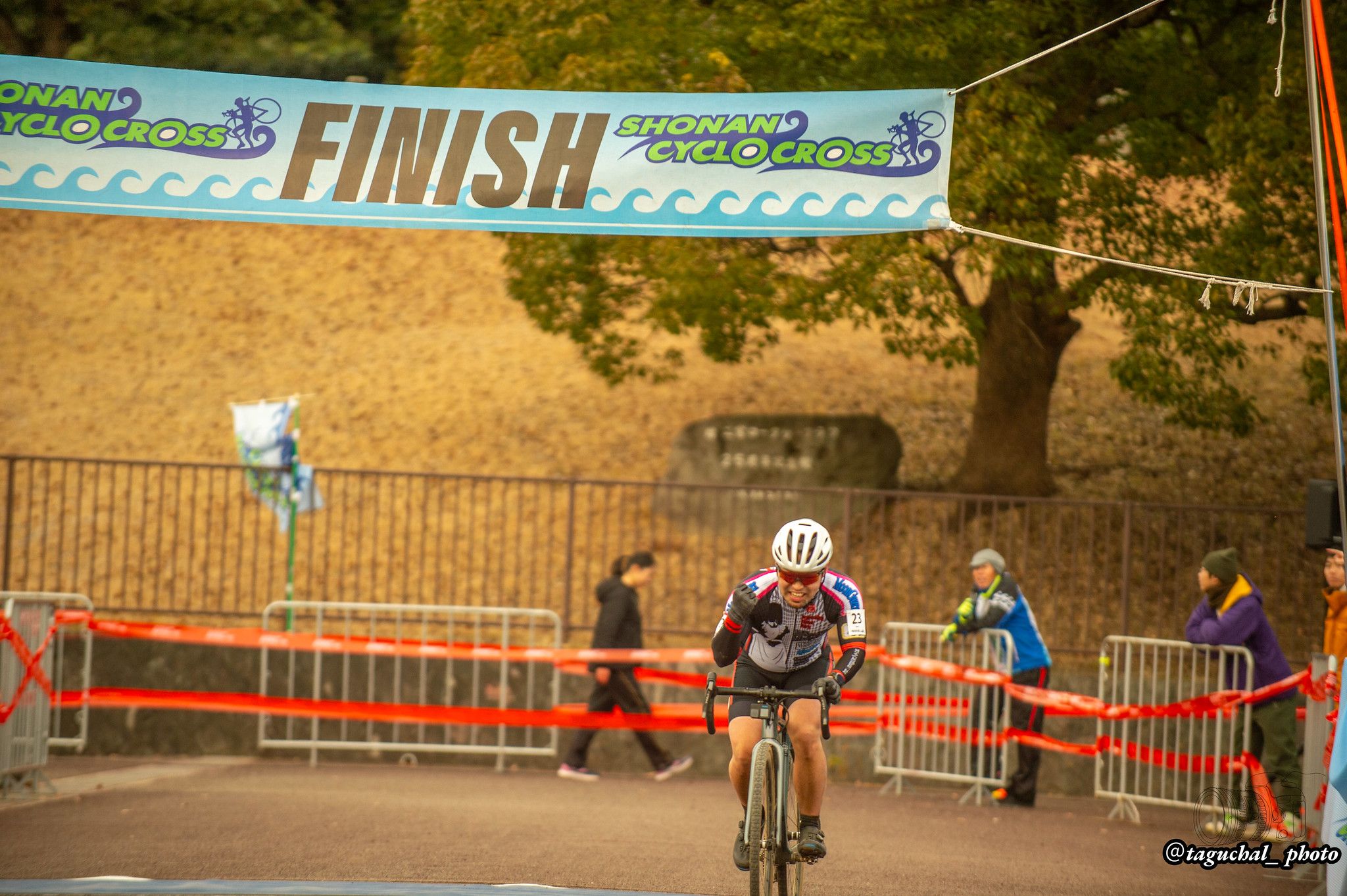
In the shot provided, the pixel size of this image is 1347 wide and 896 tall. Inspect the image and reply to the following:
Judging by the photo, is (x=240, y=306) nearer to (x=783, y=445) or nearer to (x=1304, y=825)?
(x=783, y=445)

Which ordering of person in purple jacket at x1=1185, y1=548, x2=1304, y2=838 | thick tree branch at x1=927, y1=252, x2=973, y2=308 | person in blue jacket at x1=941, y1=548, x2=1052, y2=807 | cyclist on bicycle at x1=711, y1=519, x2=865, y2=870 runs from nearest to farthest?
cyclist on bicycle at x1=711, y1=519, x2=865, y2=870, person in purple jacket at x1=1185, y1=548, x2=1304, y2=838, person in blue jacket at x1=941, y1=548, x2=1052, y2=807, thick tree branch at x1=927, y1=252, x2=973, y2=308

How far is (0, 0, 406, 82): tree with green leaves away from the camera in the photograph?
26.9 meters

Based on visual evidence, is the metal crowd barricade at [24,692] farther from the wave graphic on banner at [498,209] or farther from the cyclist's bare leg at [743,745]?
the cyclist's bare leg at [743,745]

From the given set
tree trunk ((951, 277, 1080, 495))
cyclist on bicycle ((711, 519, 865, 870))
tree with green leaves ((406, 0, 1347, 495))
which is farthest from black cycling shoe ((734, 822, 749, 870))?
tree trunk ((951, 277, 1080, 495))

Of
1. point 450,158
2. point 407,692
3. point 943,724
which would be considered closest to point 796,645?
point 450,158

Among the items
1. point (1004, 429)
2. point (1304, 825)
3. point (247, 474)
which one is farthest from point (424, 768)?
point (1004, 429)

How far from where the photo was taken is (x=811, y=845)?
652 centimetres

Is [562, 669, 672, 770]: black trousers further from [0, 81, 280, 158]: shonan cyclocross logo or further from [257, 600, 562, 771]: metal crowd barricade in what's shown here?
[0, 81, 280, 158]: shonan cyclocross logo

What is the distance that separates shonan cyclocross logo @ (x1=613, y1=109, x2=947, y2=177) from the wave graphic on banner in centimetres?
18

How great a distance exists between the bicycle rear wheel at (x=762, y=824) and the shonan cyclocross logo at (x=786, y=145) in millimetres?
3446

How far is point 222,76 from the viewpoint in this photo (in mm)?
7828

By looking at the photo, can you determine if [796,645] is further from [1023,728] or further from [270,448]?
[270,448]

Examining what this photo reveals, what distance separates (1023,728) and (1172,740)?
64.3 inches

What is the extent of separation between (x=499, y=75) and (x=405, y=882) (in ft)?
26.9
